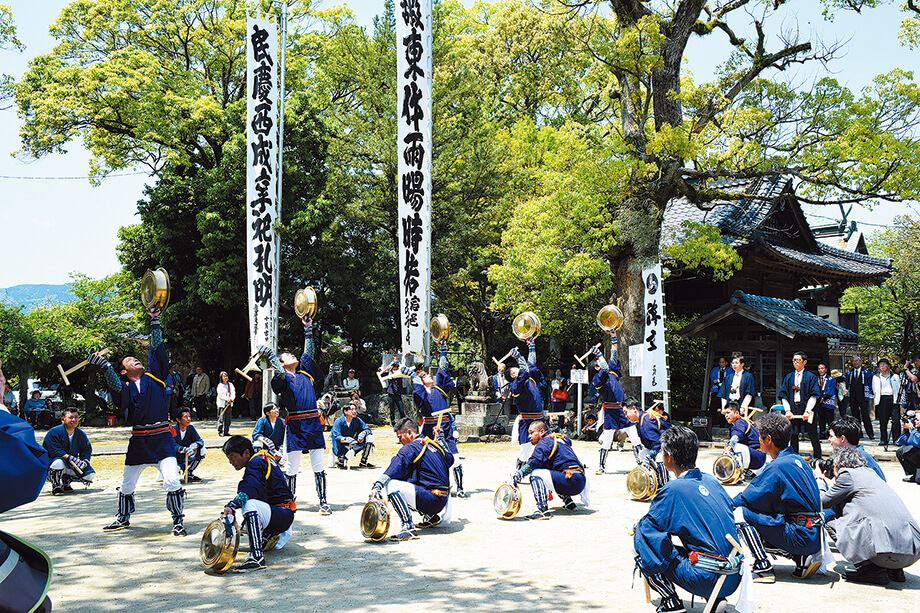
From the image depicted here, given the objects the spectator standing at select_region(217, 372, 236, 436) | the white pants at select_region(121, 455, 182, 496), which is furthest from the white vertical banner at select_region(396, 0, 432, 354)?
the white pants at select_region(121, 455, 182, 496)

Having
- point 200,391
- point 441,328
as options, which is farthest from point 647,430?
point 200,391

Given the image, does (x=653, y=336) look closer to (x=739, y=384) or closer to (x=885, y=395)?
(x=739, y=384)

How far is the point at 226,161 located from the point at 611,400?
1677cm

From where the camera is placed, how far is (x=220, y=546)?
19.9ft

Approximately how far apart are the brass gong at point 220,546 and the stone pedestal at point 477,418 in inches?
497

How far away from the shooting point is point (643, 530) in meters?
4.63

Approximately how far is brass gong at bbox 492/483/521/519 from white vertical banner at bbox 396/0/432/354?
8.36m

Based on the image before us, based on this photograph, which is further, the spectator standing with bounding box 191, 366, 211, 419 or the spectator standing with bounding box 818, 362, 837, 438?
the spectator standing with bounding box 191, 366, 211, 419

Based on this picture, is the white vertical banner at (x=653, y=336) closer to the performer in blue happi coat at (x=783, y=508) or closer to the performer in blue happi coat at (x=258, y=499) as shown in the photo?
the performer in blue happi coat at (x=783, y=508)

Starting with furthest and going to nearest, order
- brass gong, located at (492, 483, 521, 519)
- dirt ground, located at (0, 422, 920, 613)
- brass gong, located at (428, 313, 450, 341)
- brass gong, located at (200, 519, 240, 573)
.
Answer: brass gong, located at (428, 313, 450, 341), brass gong, located at (492, 483, 521, 519), brass gong, located at (200, 519, 240, 573), dirt ground, located at (0, 422, 920, 613)

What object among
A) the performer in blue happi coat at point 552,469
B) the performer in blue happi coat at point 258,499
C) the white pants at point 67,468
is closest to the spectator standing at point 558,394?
the performer in blue happi coat at point 552,469

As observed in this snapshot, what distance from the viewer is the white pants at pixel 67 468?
10352 millimetres

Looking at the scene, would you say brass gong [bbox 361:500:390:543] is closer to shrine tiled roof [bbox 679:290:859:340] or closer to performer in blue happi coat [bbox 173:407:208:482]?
performer in blue happi coat [bbox 173:407:208:482]

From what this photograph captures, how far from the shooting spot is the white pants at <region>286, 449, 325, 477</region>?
8883mm
